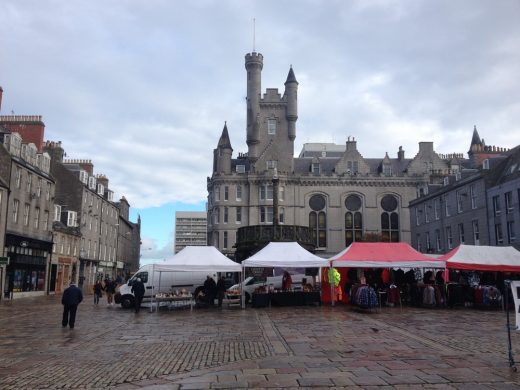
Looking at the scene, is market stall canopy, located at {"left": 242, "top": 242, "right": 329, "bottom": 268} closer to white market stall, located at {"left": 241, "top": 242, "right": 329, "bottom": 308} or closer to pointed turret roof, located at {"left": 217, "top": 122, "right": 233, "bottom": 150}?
white market stall, located at {"left": 241, "top": 242, "right": 329, "bottom": 308}

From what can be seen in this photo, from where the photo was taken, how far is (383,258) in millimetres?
22406

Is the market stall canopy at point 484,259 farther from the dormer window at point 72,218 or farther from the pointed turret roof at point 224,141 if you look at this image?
the pointed turret roof at point 224,141

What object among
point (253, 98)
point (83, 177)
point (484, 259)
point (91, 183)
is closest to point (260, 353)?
point (484, 259)

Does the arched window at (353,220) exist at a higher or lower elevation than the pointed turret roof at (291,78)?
lower

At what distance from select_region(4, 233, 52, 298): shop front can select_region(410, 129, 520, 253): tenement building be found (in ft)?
112

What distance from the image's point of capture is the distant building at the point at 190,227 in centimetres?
18538

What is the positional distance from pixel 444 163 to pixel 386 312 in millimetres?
54661

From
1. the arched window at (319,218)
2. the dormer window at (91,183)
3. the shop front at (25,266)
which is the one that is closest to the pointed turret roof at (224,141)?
the arched window at (319,218)

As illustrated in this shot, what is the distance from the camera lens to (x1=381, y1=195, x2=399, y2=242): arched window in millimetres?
67312

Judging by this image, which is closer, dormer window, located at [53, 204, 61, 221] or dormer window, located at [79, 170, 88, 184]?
dormer window, located at [53, 204, 61, 221]

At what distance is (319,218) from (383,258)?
44980 mm

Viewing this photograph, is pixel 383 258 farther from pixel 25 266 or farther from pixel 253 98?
pixel 253 98

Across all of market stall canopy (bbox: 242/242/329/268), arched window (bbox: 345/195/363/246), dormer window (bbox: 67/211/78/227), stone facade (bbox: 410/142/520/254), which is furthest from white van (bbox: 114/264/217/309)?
arched window (bbox: 345/195/363/246)

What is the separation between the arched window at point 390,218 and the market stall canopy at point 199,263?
4810 cm
